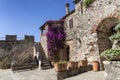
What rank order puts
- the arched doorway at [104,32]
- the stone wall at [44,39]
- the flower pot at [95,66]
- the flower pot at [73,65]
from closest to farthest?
the flower pot at [73,65] < the flower pot at [95,66] < the arched doorway at [104,32] < the stone wall at [44,39]

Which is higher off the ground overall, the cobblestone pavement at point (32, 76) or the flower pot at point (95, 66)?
the flower pot at point (95, 66)

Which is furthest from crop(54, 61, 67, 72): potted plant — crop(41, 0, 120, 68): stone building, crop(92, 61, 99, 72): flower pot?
crop(41, 0, 120, 68): stone building

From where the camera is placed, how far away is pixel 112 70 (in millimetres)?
6262

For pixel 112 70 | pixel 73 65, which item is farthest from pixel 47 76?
pixel 112 70

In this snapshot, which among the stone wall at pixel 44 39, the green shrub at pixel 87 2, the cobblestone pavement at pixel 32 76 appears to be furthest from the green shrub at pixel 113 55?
the stone wall at pixel 44 39

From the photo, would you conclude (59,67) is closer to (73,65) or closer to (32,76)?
(73,65)

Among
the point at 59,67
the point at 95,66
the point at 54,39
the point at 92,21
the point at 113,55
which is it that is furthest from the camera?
the point at 54,39

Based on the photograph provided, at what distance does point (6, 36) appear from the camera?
24.3 m

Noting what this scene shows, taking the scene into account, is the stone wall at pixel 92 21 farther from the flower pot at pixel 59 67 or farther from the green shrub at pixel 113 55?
the green shrub at pixel 113 55

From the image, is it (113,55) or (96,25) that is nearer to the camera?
(113,55)

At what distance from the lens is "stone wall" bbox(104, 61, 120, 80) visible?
606cm

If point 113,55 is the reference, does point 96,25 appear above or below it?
above

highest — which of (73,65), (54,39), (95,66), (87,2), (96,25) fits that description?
(87,2)

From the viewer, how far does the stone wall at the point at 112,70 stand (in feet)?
19.9
